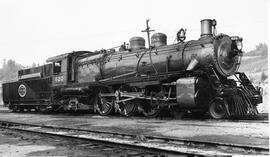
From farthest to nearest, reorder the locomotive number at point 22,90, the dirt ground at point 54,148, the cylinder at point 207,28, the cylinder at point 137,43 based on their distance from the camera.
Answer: the locomotive number at point 22,90
the cylinder at point 137,43
the cylinder at point 207,28
the dirt ground at point 54,148

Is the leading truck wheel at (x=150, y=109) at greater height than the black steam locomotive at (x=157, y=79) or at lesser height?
lesser

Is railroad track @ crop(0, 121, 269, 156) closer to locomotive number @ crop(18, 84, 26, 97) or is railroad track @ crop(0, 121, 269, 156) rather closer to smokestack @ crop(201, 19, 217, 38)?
smokestack @ crop(201, 19, 217, 38)

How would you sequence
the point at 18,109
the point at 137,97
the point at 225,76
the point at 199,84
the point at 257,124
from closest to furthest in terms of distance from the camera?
1. the point at 257,124
2. the point at 199,84
3. the point at 225,76
4. the point at 137,97
5. the point at 18,109

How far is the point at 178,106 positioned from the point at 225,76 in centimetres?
214

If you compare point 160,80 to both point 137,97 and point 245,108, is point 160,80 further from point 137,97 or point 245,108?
point 245,108

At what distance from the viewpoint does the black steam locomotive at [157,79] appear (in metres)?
10.8

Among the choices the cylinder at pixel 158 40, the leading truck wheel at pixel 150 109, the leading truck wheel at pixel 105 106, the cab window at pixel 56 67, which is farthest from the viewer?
the cab window at pixel 56 67

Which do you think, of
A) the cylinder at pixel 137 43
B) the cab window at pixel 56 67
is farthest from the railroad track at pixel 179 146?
the cab window at pixel 56 67

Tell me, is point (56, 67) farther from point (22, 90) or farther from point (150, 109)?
point (150, 109)

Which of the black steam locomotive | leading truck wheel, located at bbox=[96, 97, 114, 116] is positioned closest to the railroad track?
the black steam locomotive

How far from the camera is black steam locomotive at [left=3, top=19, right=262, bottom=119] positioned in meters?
10.8

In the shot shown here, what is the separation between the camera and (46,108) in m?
17.3

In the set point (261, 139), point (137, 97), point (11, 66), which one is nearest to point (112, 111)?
point (137, 97)

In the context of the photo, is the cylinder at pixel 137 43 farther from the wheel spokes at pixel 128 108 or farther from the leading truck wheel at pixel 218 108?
the leading truck wheel at pixel 218 108
